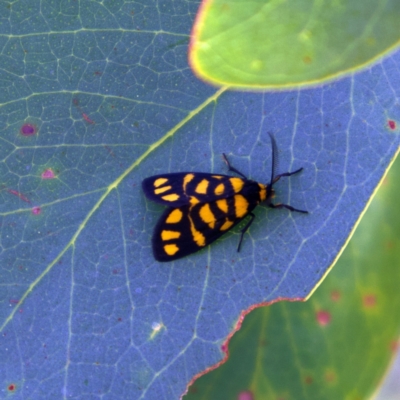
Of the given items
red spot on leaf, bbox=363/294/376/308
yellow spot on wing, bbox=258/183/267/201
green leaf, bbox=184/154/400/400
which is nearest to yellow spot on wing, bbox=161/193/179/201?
yellow spot on wing, bbox=258/183/267/201

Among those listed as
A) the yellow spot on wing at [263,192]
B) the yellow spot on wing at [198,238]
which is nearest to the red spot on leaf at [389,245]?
the yellow spot on wing at [263,192]

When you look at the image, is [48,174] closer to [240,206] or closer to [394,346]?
[240,206]

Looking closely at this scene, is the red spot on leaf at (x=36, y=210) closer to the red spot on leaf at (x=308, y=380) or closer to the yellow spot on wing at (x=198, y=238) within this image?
the yellow spot on wing at (x=198, y=238)

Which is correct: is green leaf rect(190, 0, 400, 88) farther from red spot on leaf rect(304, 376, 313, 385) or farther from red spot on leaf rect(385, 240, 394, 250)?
red spot on leaf rect(304, 376, 313, 385)

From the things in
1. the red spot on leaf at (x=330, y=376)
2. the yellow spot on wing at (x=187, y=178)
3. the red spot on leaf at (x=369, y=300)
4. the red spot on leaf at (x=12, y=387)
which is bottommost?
the red spot on leaf at (x=12, y=387)

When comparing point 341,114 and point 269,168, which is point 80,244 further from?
point 341,114

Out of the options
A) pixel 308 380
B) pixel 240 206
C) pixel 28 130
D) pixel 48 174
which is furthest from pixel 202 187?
pixel 308 380

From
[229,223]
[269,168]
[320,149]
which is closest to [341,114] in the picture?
[320,149]
